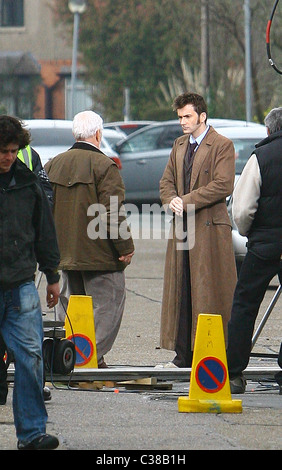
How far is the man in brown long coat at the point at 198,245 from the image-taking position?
29.3ft

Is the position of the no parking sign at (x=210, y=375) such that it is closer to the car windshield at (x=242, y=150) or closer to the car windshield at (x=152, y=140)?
the car windshield at (x=242, y=150)

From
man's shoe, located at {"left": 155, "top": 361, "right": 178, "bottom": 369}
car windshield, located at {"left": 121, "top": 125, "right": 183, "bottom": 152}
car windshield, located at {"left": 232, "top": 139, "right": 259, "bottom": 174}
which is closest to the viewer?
man's shoe, located at {"left": 155, "top": 361, "right": 178, "bottom": 369}

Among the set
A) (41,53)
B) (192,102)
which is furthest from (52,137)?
(41,53)

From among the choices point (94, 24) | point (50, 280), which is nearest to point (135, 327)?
point (50, 280)

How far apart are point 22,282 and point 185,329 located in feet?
9.41

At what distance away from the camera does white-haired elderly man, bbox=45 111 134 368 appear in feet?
28.9

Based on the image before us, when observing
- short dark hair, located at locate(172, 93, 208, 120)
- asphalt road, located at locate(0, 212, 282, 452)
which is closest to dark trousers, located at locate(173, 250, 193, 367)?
asphalt road, located at locate(0, 212, 282, 452)

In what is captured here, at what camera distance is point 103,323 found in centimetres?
898

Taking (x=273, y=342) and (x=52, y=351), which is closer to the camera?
(x=52, y=351)

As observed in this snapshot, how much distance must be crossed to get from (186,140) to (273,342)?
2.22 meters

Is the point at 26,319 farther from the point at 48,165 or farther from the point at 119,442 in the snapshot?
the point at 48,165

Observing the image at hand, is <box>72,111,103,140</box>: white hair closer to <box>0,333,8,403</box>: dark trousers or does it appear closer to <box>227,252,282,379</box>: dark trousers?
<box>227,252,282,379</box>: dark trousers

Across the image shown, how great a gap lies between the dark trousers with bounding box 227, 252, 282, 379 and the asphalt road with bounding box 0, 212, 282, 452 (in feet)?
0.99

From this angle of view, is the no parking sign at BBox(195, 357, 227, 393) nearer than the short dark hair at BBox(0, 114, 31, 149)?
No
